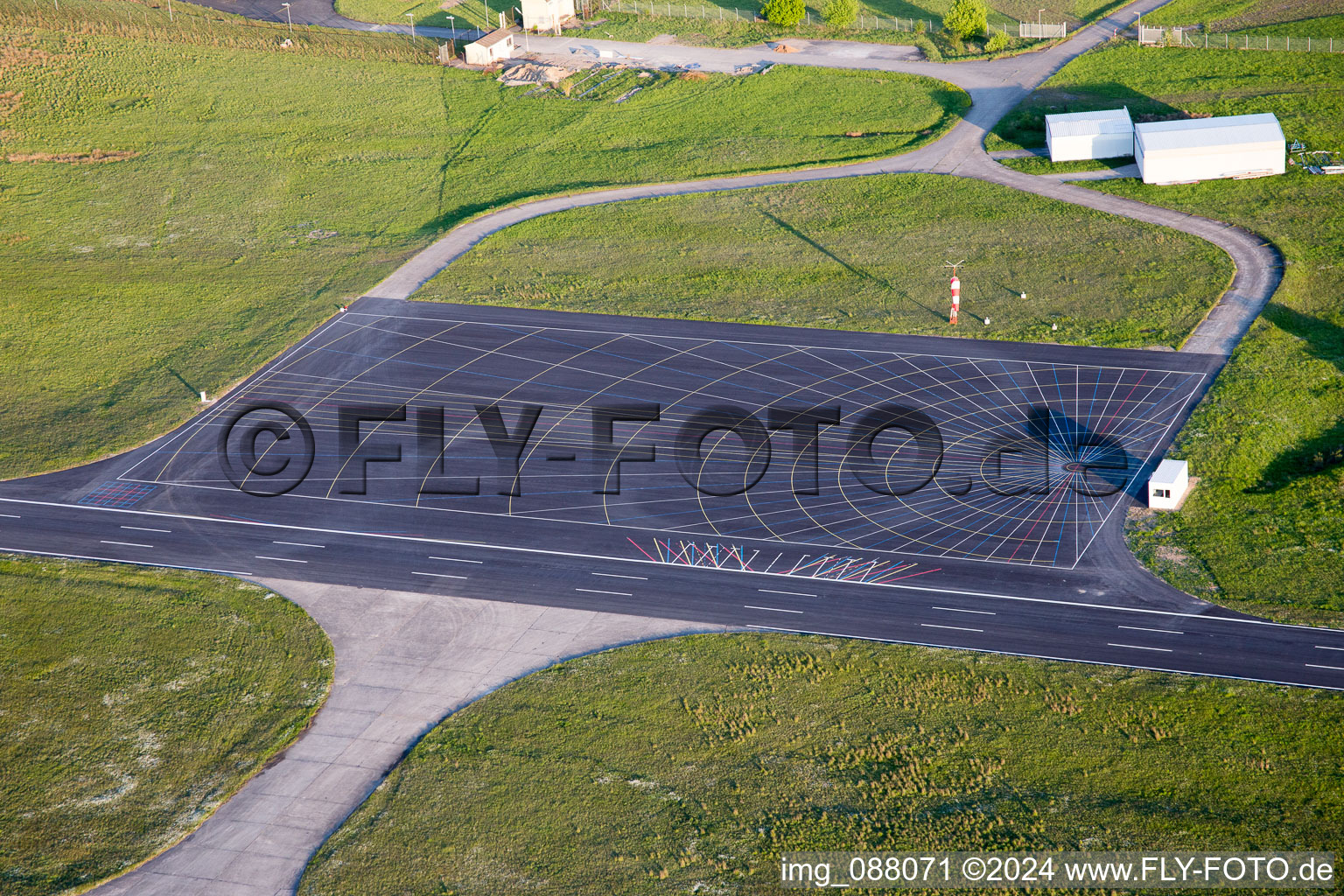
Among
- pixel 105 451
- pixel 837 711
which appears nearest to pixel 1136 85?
pixel 837 711

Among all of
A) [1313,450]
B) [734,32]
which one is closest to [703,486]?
[1313,450]

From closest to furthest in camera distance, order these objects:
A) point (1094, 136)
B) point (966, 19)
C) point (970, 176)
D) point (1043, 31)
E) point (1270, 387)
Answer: point (1270, 387) < point (1094, 136) < point (970, 176) < point (966, 19) < point (1043, 31)

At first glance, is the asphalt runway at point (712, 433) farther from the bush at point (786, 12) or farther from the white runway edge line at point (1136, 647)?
the bush at point (786, 12)

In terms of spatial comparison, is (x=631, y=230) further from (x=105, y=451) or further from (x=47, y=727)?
(x=47, y=727)

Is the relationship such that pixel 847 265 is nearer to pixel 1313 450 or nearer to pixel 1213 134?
pixel 1213 134

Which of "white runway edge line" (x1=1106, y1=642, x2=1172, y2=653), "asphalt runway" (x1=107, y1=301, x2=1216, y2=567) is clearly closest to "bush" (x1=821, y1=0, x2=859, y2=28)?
"asphalt runway" (x1=107, y1=301, x2=1216, y2=567)

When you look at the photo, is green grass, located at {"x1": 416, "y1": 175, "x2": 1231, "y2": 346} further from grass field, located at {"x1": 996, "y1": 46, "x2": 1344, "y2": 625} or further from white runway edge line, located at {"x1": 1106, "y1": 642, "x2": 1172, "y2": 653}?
white runway edge line, located at {"x1": 1106, "y1": 642, "x2": 1172, "y2": 653}
